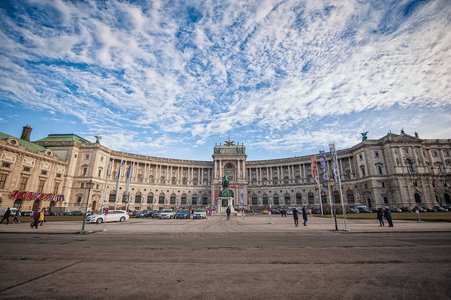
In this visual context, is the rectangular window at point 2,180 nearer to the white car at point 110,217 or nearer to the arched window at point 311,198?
the white car at point 110,217

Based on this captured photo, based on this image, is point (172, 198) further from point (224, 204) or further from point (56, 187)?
point (224, 204)

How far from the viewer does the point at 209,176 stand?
287 feet

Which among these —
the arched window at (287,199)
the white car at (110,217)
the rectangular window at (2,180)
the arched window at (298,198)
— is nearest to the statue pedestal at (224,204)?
the white car at (110,217)

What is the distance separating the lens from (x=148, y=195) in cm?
7594

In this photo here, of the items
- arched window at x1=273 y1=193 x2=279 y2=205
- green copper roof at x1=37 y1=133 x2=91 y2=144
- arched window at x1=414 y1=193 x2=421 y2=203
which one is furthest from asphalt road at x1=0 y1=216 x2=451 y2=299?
arched window at x1=273 y1=193 x2=279 y2=205

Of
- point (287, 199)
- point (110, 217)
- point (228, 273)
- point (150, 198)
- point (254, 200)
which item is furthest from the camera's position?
point (254, 200)

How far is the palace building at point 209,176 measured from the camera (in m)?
49.3

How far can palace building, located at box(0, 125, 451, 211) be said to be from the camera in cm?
4931

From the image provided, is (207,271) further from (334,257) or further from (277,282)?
(334,257)

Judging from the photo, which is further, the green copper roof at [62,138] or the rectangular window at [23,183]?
the green copper roof at [62,138]

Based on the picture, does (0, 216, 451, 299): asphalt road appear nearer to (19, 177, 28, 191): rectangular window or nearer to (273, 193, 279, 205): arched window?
(19, 177, 28, 191): rectangular window

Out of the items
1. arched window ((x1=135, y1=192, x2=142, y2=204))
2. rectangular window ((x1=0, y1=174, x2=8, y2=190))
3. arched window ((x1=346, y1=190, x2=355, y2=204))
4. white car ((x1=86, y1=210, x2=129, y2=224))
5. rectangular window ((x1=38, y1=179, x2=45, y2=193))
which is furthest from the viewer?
arched window ((x1=135, y1=192, x2=142, y2=204))

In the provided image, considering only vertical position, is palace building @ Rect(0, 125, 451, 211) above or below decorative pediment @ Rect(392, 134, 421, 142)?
below

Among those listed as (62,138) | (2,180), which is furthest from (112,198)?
(2,180)
